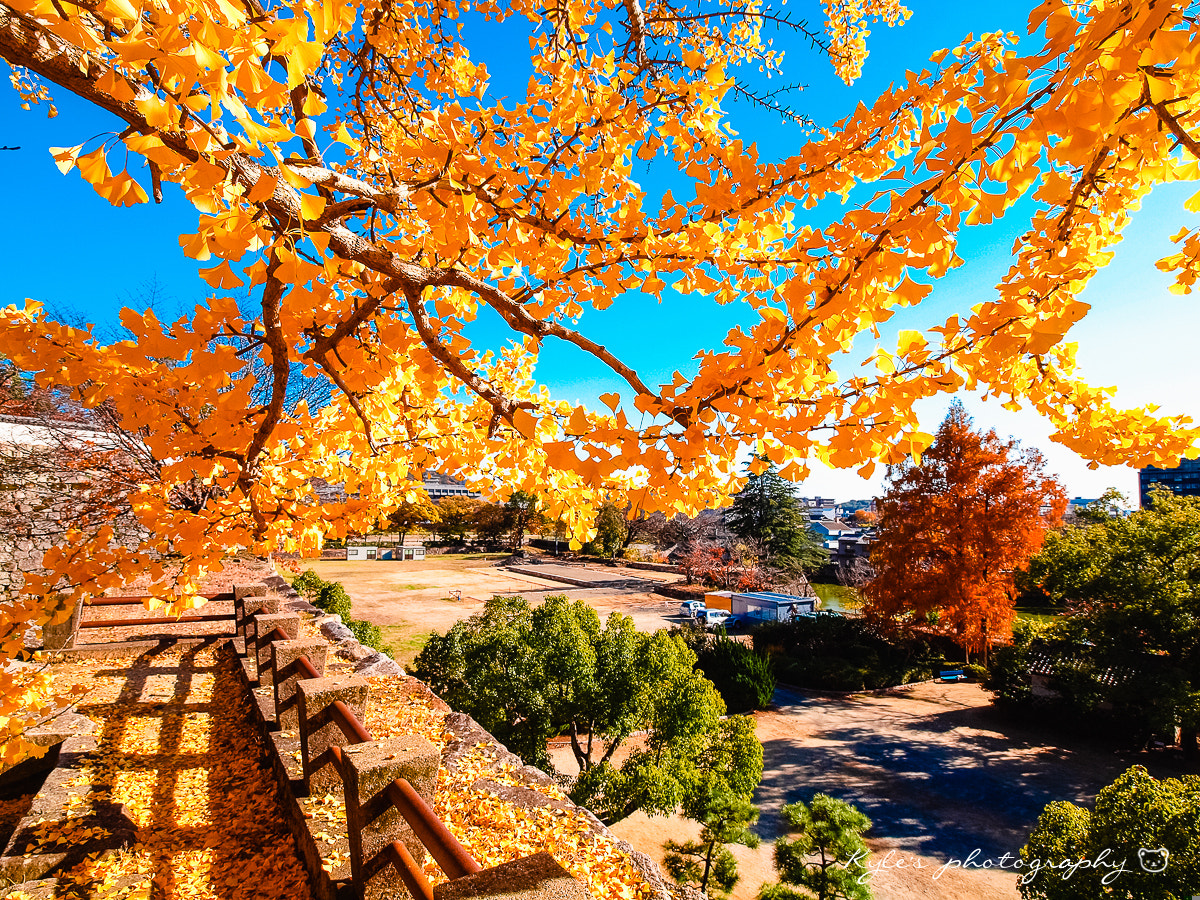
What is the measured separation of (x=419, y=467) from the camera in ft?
9.10

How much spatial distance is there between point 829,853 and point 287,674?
4.73 meters

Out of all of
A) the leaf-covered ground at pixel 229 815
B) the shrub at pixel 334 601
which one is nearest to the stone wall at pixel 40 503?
the shrub at pixel 334 601

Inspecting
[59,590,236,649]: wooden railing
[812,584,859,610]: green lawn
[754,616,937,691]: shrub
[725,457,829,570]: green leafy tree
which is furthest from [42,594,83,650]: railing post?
[725,457,829,570]: green leafy tree

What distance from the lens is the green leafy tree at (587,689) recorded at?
5.68 m

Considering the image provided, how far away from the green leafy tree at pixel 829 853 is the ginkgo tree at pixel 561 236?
175 inches

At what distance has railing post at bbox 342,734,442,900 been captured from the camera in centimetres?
175

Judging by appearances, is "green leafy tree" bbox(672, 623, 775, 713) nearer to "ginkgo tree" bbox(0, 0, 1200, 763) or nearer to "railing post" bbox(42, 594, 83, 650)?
"railing post" bbox(42, 594, 83, 650)

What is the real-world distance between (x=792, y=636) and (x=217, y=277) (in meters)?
14.8

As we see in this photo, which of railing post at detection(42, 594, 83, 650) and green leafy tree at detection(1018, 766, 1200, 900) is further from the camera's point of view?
railing post at detection(42, 594, 83, 650)

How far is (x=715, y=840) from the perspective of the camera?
193 inches

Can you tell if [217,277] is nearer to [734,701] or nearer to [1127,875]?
[1127,875]

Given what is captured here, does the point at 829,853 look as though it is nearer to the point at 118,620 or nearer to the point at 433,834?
the point at 433,834

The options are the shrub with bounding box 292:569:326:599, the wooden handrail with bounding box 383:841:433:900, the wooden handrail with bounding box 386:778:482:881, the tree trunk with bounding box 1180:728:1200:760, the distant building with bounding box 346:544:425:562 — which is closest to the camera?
the wooden handrail with bounding box 386:778:482:881

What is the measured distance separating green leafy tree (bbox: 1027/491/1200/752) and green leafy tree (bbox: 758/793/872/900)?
7.16 metres
